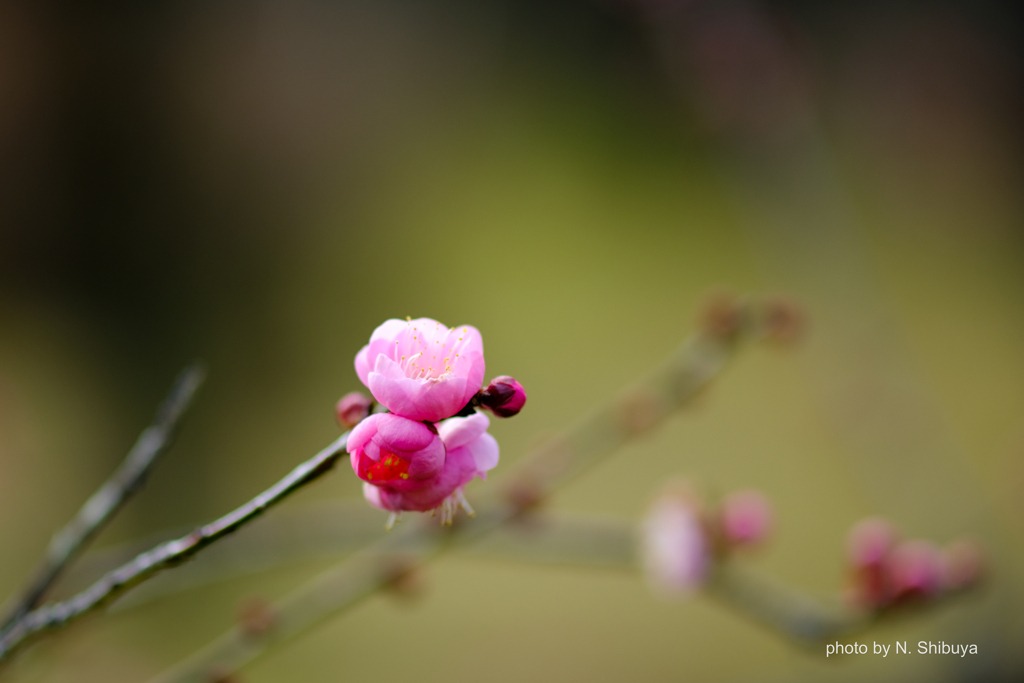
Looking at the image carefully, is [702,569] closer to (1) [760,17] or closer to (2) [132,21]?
(1) [760,17]

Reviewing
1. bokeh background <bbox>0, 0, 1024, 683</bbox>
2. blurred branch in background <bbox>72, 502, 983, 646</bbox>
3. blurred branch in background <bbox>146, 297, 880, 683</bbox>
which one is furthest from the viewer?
bokeh background <bbox>0, 0, 1024, 683</bbox>

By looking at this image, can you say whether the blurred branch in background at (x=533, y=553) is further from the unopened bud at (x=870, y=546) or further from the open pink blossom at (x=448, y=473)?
the open pink blossom at (x=448, y=473)

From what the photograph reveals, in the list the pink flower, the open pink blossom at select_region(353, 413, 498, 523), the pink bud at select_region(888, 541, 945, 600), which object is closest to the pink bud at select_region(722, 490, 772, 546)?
the pink flower

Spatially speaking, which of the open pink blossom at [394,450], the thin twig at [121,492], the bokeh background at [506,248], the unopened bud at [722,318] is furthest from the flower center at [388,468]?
the bokeh background at [506,248]

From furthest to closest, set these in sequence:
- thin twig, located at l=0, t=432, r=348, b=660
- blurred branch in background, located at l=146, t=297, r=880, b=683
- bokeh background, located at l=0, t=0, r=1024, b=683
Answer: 1. bokeh background, located at l=0, t=0, r=1024, b=683
2. blurred branch in background, located at l=146, t=297, r=880, b=683
3. thin twig, located at l=0, t=432, r=348, b=660

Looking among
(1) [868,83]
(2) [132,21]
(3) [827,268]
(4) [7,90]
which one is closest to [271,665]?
(3) [827,268]

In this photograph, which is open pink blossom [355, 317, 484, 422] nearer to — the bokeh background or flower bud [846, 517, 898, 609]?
flower bud [846, 517, 898, 609]
